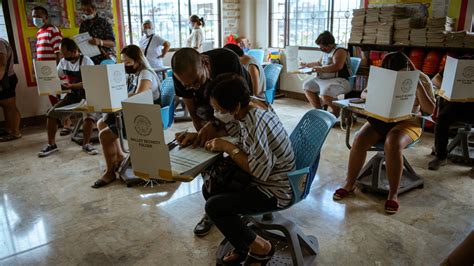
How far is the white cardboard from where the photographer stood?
151 cm

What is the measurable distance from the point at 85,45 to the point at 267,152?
297 centimetres

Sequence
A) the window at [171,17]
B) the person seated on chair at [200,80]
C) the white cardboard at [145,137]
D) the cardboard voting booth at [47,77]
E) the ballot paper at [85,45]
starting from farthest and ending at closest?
the window at [171,17], the ballot paper at [85,45], the cardboard voting booth at [47,77], the person seated on chair at [200,80], the white cardboard at [145,137]

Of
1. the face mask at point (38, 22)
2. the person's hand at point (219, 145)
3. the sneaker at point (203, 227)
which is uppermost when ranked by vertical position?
the face mask at point (38, 22)

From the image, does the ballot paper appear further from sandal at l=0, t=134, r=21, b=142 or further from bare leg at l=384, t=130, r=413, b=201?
bare leg at l=384, t=130, r=413, b=201

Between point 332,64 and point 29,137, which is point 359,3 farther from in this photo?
point 29,137

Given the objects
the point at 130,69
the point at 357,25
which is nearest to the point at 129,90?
the point at 130,69

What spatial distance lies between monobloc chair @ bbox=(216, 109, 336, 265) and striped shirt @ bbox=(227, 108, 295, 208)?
52 mm

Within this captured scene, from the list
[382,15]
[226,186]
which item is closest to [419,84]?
[226,186]

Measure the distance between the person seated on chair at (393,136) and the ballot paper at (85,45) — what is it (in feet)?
9.23

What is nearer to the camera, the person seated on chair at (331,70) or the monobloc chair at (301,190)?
the monobloc chair at (301,190)

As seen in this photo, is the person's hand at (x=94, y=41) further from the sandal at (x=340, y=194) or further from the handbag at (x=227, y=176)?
the sandal at (x=340, y=194)

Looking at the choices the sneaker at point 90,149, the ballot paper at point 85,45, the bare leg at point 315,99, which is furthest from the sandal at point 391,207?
the ballot paper at point 85,45

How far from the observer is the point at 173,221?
103 inches

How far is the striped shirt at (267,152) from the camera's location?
1667 millimetres
